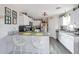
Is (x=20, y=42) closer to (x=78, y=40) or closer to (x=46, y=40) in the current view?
(x=46, y=40)

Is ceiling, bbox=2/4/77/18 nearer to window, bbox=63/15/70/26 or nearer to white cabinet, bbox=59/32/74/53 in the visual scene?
white cabinet, bbox=59/32/74/53

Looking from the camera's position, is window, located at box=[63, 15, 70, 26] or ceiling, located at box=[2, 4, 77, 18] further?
window, located at box=[63, 15, 70, 26]

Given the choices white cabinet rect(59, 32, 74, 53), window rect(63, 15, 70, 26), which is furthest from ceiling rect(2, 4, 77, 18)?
window rect(63, 15, 70, 26)

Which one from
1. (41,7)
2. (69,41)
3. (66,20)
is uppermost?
(41,7)

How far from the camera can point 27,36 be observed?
2713 mm

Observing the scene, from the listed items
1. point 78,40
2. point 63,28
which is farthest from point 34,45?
point 63,28

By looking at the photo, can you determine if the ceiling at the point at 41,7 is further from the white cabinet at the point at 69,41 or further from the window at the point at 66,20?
the window at the point at 66,20

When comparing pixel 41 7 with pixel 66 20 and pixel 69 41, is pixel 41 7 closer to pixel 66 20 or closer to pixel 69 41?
pixel 69 41

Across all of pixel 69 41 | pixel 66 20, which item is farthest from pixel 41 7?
pixel 66 20

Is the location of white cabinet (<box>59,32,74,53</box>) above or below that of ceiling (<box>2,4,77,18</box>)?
below

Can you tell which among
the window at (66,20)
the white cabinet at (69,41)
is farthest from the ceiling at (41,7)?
the window at (66,20)

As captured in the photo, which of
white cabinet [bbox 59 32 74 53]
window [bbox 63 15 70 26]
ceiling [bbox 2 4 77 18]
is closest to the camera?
ceiling [bbox 2 4 77 18]
